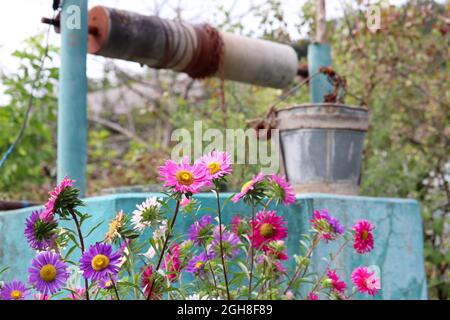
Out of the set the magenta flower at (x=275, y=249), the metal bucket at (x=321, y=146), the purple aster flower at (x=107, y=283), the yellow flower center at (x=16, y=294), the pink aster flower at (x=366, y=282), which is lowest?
the pink aster flower at (x=366, y=282)

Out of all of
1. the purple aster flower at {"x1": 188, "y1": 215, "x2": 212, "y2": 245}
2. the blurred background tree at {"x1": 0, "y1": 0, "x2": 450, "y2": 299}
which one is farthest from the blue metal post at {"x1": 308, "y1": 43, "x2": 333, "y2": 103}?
the purple aster flower at {"x1": 188, "y1": 215, "x2": 212, "y2": 245}

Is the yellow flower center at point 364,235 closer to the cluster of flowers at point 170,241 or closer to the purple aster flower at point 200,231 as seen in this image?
the cluster of flowers at point 170,241

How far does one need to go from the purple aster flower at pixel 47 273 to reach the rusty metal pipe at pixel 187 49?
5.98 ft

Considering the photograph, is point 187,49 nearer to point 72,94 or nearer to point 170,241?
point 72,94

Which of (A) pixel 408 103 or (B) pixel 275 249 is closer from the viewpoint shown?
(B) pixel 275 249

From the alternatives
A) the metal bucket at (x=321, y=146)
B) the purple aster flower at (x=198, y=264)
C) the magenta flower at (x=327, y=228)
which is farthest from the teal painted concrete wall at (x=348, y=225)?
the magenta flower at (x=327, y=228)

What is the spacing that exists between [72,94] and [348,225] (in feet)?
3.82

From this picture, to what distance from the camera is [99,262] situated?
3.99 ft

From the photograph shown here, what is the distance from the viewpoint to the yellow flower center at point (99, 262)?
47.9 inches

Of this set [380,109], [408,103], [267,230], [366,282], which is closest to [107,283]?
[267,230]

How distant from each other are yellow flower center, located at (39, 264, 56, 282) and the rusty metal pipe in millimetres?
1838

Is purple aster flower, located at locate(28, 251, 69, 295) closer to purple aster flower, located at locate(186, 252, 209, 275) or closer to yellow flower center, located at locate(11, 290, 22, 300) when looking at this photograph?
yellow flower center, located at locate(11, 290, 22, 300)

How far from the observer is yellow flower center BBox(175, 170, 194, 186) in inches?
50.0
